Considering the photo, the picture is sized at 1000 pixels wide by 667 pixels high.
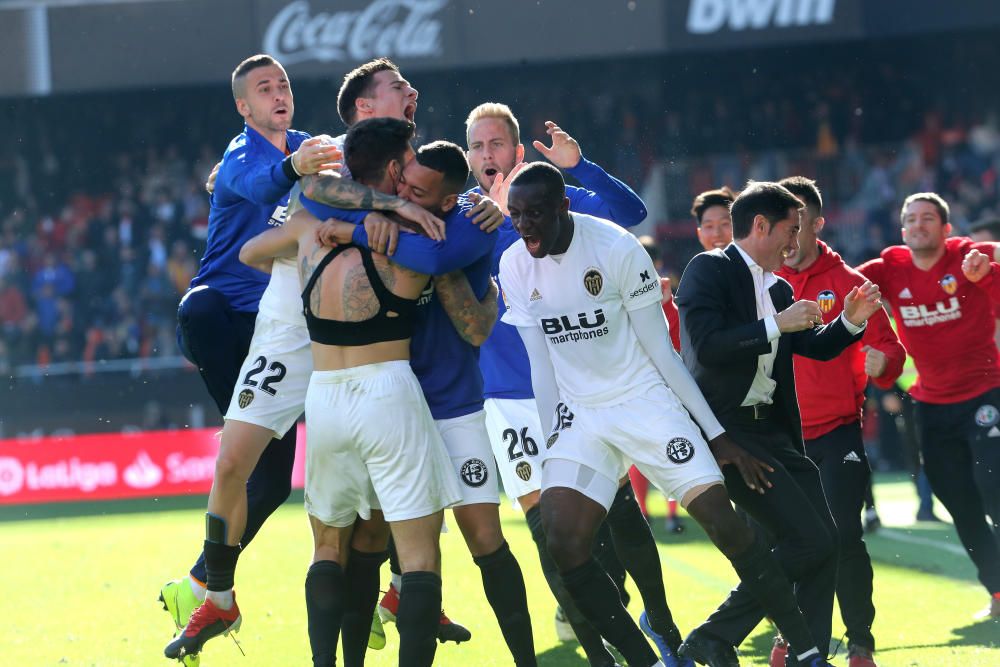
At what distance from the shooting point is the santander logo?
1755 cm

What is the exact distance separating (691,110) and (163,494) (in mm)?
12133

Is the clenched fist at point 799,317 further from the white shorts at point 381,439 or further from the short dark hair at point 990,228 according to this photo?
the short dark hair at point 990,228

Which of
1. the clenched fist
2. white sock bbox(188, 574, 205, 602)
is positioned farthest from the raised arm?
white sock bbox(188, 574, 205, 602)

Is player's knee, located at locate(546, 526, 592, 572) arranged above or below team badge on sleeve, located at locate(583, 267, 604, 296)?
below

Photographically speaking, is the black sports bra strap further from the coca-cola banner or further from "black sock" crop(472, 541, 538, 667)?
the coca-cola banner

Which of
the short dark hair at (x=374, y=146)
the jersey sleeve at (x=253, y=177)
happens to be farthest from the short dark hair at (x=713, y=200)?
the short dark hair at (x=374, y=146)

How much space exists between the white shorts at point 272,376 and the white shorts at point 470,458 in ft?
3.09

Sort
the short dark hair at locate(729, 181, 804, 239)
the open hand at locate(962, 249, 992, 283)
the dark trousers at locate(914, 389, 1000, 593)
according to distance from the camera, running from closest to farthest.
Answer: the short dark hair at locate(729, 181, 804, 239) → the open hand at locate(962, 249, 992, 283) → the dark trousers at locate(914, 389, 1000, 593)

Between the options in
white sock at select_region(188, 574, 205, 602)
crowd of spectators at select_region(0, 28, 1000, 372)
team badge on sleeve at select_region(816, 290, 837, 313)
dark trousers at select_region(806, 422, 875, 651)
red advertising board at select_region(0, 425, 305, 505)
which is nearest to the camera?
dark trousers at select_region(806, 422, 875, 651)

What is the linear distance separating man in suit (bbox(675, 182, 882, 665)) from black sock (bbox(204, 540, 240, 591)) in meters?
2.17

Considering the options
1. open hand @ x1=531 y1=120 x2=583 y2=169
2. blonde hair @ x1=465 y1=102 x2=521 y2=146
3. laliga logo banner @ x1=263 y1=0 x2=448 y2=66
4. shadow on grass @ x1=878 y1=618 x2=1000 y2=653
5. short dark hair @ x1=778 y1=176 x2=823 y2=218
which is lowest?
shadow on grass @ x1=878 y1=618 x2=1000 y2=653

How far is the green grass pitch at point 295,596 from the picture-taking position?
709cm

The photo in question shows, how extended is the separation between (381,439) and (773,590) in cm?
165

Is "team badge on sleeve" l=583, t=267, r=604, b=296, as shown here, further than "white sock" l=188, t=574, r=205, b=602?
No
